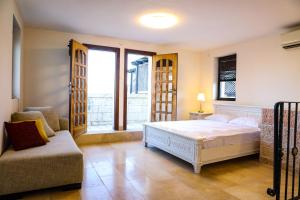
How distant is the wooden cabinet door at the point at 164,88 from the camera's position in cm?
493

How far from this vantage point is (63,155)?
90.1 inches

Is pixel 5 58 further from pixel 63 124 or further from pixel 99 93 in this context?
pixel 99 93

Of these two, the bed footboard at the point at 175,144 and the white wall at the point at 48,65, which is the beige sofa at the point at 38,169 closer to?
the bed footboard at the point at 175,144

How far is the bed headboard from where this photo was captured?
4198 millimetres

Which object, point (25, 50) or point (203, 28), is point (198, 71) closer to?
point (203, 28)

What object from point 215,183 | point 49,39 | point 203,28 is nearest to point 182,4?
point 203,28

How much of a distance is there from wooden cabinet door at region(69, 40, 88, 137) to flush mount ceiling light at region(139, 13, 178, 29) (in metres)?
1.38

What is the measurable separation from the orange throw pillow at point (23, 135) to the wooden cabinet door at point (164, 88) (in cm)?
304

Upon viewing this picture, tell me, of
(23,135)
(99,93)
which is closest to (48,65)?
(23,135)

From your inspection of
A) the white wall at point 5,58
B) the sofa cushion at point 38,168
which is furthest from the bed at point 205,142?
the white wall at point 5,58

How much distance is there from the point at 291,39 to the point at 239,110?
5.60ft

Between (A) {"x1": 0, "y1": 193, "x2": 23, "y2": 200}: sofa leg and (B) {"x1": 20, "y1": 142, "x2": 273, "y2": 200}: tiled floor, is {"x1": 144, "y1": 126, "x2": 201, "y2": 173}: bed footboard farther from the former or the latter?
(A) {"x1": 0, "y1": 193, "x2": 23, "y2": 200}: sofa leg

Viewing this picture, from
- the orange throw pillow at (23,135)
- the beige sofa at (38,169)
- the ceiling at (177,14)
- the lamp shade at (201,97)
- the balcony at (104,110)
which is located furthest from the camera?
the balcony at (104,110)

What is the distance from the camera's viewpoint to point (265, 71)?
13.7 ft
